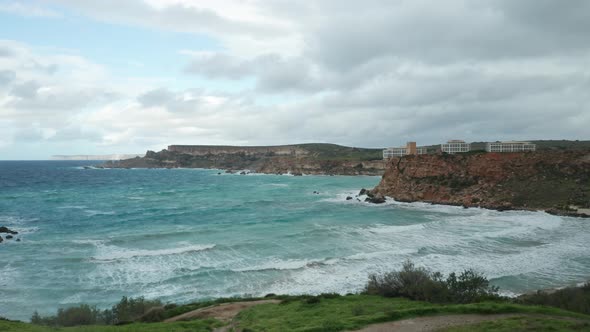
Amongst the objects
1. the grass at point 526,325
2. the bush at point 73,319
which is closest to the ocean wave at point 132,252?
the bush at point 73,319

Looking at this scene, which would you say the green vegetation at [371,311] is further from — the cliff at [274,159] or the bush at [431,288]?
the cliff at [274,159]

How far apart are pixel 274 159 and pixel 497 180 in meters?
107

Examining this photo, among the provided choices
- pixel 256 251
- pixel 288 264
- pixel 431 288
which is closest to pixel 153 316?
pixel 431 288

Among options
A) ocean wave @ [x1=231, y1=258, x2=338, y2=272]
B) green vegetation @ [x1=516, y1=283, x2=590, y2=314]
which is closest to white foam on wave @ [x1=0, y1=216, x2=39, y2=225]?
ocean wave @ [x1=231, y1=258, x2=338, y2=272]

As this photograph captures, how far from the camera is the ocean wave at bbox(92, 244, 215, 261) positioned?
2444 cm

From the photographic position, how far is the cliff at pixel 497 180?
45062 millimetres

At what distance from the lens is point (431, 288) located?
44.5 ft

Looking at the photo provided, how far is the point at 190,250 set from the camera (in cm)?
2605

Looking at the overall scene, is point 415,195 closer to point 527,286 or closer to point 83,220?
point 527,286

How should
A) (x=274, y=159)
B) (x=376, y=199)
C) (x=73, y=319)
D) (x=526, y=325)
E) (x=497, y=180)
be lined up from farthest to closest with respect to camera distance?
(x=274, y=159) → (x=376, y=199) → (x=497, y=180) → (x=73, y=319) → (x=526, y=325)

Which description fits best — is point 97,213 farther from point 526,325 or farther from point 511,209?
point 511,209

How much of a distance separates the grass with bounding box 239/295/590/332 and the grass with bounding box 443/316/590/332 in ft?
3.08

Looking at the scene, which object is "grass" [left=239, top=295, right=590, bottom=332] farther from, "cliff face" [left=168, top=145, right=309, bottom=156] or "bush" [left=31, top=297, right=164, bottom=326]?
"cliff face" [left=168, top=145, right=309, bottom=156]

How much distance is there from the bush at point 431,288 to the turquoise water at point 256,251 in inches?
127
